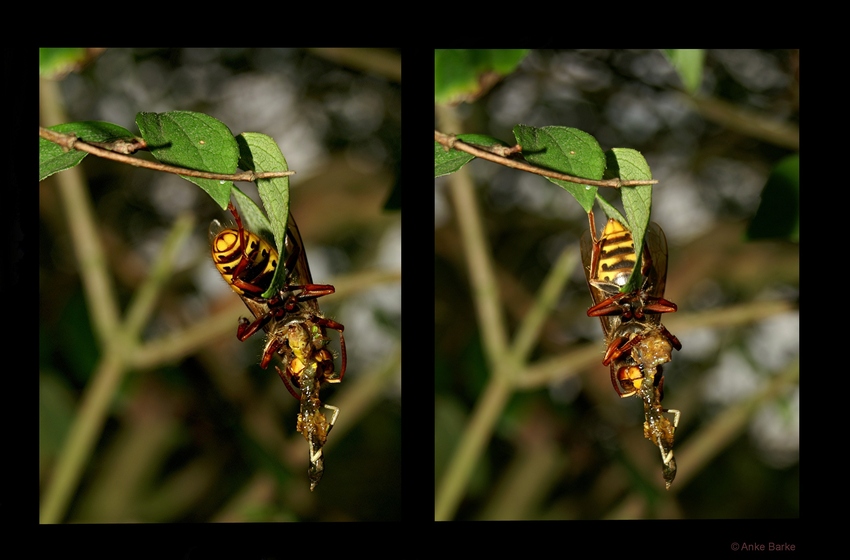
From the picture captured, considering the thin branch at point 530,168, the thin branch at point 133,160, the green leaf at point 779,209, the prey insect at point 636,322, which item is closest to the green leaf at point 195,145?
the thin branch at point 133,160

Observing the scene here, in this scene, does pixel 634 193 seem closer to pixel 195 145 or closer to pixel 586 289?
pixel 195 145

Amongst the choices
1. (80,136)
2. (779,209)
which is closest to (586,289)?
(779,209)

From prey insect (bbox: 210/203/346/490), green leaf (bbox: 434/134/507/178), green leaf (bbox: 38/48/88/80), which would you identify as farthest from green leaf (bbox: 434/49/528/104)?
green leaf (bbox: 38/48/88/80)

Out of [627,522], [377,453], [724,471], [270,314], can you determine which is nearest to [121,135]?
[270,314]

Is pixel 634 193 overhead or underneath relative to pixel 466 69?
underneath

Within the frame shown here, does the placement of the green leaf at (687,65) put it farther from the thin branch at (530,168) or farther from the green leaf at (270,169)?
the green leaf at (270,169)

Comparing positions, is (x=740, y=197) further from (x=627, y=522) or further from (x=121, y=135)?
(x=121, y=135)
